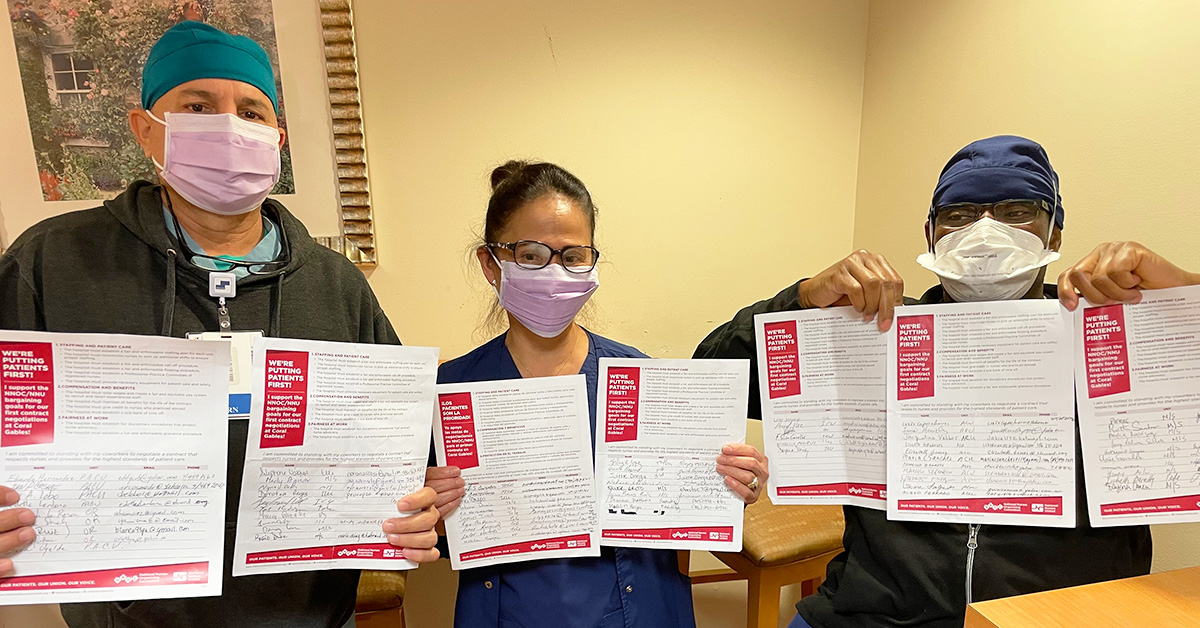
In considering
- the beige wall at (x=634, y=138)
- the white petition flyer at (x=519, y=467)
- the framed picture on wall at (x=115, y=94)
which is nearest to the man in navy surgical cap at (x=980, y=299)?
the white petition flyer at (x=519, y=467)

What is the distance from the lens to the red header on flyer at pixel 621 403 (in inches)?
45.3

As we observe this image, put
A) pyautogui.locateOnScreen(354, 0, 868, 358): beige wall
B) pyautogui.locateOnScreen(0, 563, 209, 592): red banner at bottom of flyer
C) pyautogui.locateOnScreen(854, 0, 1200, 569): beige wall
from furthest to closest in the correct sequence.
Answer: pyautogui.locateOnScreen(354, 0, 868, 358): beige wall
pyautogui.locateOnScreen(854, 0, 1200, 569): beige wall
pyautogui.locateOnScreen(0, 563, 209, 592): red banner at bottom of flyer

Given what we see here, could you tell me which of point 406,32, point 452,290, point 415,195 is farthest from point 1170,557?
point 406,32

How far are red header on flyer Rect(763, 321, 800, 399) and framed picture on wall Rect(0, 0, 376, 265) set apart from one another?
161 cm

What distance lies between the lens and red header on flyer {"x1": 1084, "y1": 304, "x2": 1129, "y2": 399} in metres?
1.02

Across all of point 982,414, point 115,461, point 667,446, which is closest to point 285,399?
point 115,461

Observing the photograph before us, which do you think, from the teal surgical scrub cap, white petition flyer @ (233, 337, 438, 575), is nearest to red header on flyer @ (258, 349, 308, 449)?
white petition flyer @ (233, 337, 438, 575)

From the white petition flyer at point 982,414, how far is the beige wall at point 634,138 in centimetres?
136

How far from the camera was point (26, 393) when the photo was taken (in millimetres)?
897

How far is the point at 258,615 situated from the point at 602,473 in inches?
27.5

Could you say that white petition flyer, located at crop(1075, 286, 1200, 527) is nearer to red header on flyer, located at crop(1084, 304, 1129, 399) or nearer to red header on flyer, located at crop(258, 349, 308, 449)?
red header on flyer, located at crop(1084, 304, 1129, 399)

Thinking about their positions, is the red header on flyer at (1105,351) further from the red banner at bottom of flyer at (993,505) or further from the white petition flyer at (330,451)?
the white petition flyer at (330,451)

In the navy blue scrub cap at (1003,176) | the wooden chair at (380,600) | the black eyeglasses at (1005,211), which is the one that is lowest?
the wooden chair at (380,600)

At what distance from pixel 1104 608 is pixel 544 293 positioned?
3.40 ft
